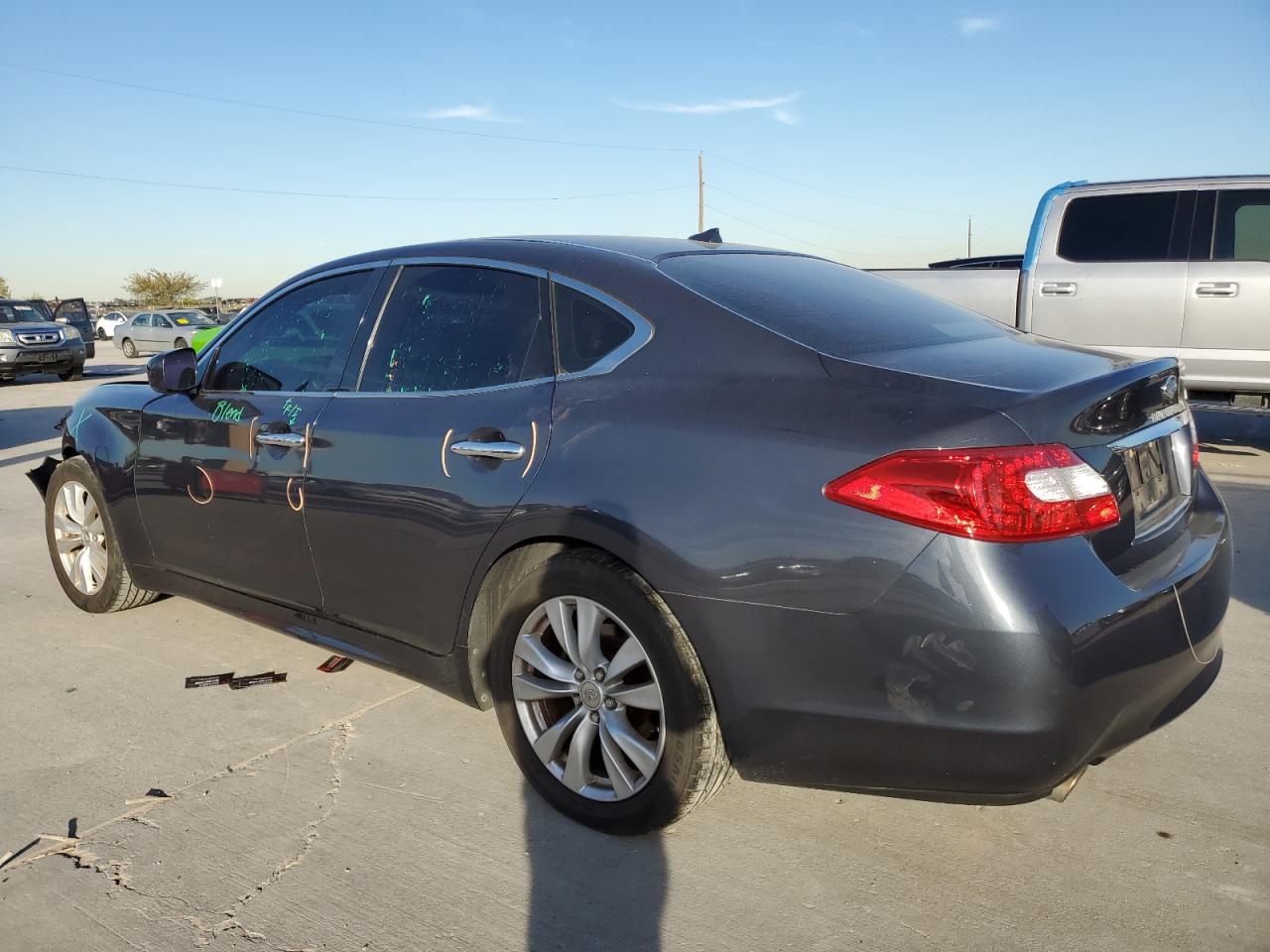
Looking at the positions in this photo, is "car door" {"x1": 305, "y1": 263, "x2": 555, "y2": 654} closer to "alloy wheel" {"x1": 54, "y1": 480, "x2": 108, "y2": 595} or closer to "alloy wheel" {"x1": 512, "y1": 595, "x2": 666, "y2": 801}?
"alloy wheel" {"x1": 512, "y1": 595, "x2": 666, "y2": 801}

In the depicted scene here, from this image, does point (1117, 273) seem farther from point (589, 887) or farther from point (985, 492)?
point (589, 887)

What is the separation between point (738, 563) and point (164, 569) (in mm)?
2903

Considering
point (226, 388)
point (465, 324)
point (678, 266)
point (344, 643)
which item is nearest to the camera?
point (678, 266)

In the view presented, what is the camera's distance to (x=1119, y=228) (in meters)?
8.23

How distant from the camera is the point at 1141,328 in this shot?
8.05 m

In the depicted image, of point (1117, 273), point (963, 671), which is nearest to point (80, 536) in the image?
point (963, 671)

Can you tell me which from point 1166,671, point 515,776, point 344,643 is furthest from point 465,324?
point 1166,671

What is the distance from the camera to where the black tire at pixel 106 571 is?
4.65 meters

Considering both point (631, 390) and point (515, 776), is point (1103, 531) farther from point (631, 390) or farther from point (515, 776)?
point (515, 776)

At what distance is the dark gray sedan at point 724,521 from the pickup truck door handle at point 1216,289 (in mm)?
5462

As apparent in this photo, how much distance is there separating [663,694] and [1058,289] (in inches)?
268

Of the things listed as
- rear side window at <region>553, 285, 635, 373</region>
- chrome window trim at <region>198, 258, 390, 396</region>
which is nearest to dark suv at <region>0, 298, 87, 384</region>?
chrome window trim at <region>198, 258, 390, 396</region>

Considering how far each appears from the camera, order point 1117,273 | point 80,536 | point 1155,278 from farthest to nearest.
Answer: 1. point 1117,273
2. point 1155,278
3. point 80,536

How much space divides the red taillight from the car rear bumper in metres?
0.04
